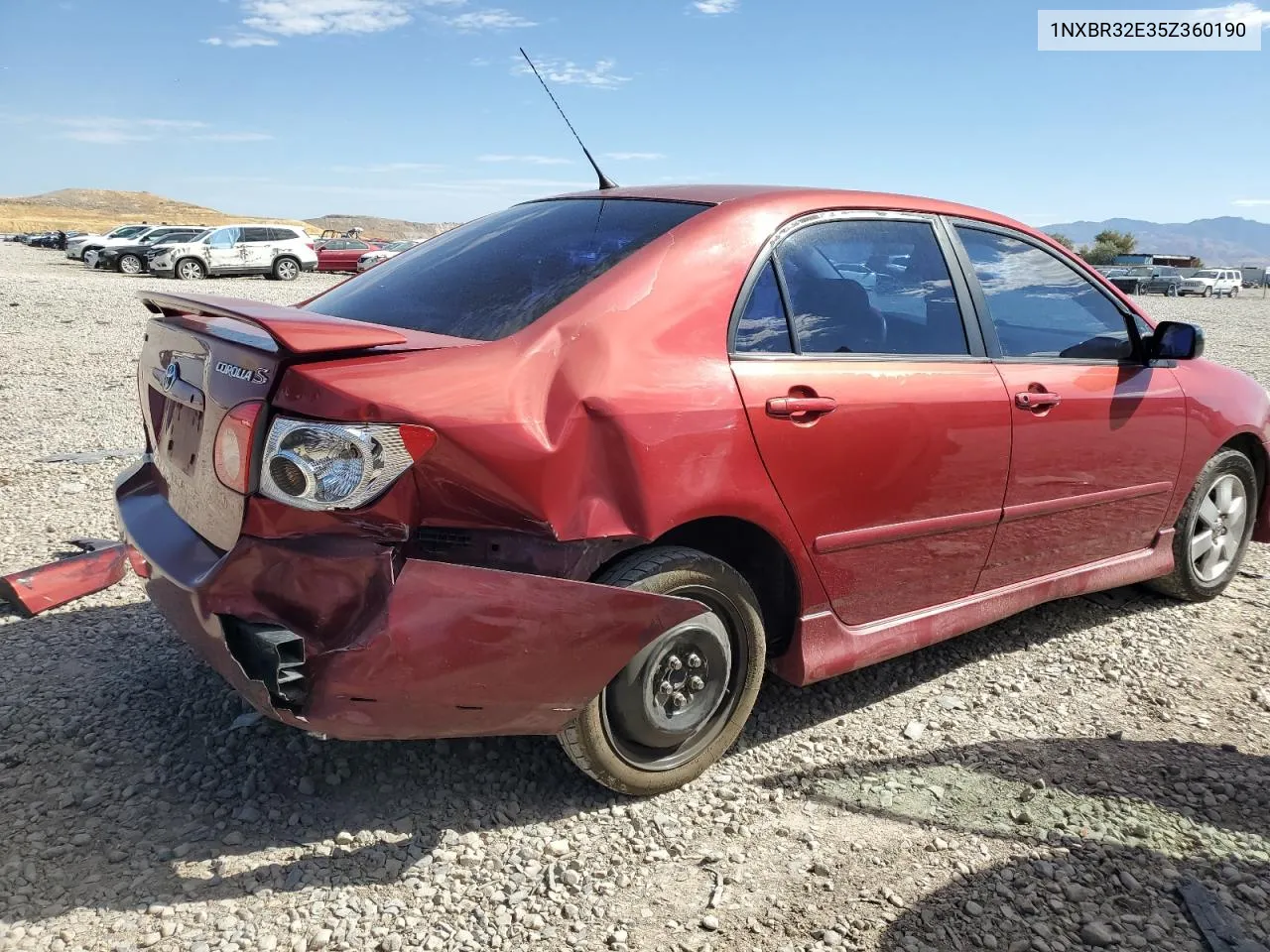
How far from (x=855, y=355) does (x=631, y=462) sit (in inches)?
37.6

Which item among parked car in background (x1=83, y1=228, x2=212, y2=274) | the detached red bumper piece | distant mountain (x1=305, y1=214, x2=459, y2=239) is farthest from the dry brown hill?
the detached red bumper piece

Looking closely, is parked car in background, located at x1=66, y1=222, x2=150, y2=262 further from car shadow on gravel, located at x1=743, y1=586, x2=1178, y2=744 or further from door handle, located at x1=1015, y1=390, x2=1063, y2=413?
door handle, located at x1=1015, y1=390, x2=1063, y2=413

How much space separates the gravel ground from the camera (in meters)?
2.29

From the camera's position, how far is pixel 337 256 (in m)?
36.0

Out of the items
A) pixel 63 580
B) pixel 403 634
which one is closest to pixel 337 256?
pixel 63 580

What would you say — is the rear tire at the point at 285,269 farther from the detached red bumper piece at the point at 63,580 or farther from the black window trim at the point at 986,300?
the black window trim at the point at 986,300

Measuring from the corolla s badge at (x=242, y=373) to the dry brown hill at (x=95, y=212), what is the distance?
76930 mm

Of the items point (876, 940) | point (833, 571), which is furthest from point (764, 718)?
point (876, 940)

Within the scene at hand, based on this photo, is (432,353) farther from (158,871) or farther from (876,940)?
(876,940)

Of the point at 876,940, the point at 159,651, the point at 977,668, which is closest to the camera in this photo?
the point at 876,940

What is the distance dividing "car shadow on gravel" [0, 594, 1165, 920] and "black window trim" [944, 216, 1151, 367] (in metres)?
1.32

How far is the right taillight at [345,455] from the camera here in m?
2.21

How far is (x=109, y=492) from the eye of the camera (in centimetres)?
554

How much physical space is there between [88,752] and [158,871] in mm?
665
